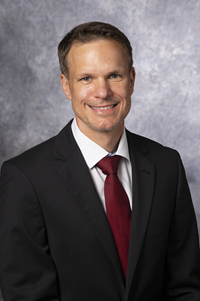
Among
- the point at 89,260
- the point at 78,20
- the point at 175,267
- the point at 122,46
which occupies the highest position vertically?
the point at 78,20

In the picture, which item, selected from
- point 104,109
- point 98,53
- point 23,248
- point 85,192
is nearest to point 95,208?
point 85,192

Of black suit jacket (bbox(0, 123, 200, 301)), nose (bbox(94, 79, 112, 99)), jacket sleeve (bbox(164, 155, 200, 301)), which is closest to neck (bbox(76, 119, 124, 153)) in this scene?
black suit jacket (bbox(0, 123, 200, 301))

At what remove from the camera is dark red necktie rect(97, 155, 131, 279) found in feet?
8.04

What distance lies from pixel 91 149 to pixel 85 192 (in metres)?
0.28

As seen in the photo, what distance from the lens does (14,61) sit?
16.2 ft

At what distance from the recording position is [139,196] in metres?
2.56

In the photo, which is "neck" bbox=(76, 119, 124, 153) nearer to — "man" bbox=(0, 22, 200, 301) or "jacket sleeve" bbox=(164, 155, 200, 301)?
"man" bbox=(0, 22, 200, 301)

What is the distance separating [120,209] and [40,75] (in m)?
2.93

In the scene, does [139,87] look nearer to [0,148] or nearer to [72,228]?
[0,148]

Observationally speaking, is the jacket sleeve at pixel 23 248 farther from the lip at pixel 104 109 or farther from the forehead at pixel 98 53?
the forehead at pixel 98 53

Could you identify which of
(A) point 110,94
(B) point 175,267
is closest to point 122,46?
(A) point 110,94

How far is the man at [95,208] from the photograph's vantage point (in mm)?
2342

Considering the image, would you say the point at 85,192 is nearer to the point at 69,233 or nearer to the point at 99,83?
the point at 69,233

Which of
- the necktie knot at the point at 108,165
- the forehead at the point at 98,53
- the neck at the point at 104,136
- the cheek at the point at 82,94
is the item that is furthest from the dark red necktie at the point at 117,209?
the forehead at the point at 98,53
